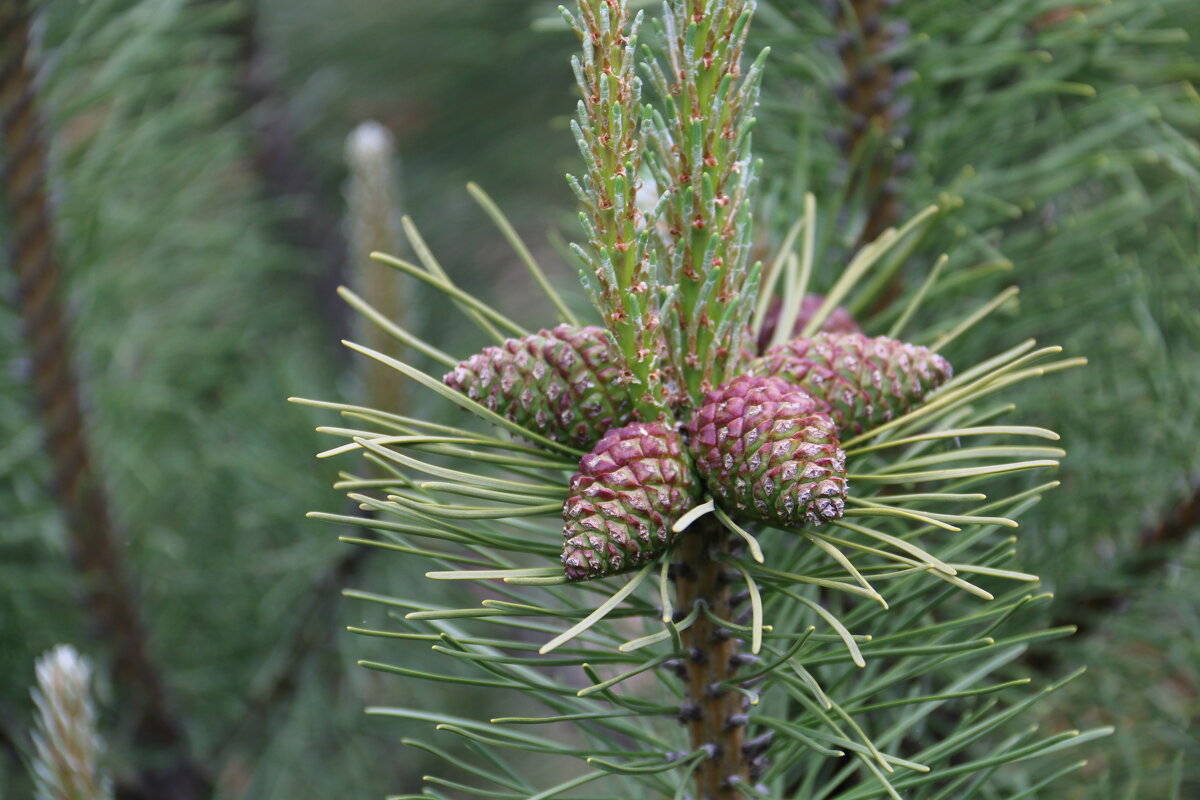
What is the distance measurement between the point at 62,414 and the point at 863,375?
2.49 ft

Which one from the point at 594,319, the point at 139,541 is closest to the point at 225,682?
the point at 139,541

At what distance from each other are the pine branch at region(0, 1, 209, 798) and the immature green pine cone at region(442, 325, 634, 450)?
607mm

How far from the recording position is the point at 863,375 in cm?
53

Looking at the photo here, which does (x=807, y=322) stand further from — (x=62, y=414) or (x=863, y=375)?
(x=62, y=414)

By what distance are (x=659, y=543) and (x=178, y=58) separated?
895 millimetres

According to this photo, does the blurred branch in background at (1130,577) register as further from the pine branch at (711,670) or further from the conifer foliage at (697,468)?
the pine branch at (711,670)

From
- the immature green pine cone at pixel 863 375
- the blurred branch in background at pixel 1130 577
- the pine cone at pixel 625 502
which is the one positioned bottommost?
the blurred branch in background at pixel 1130 577

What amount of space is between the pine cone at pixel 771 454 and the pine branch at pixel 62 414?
705 mm

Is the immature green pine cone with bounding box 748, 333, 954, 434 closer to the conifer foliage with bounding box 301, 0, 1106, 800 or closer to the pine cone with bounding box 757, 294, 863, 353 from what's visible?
the conifer foliage with bounding box 301, 0, 1106, 800

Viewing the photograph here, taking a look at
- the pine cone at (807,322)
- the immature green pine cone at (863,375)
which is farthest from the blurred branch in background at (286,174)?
the immature green pine cone at (863,375)

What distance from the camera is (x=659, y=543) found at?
19.0 inches

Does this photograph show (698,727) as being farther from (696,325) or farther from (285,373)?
(285,373)

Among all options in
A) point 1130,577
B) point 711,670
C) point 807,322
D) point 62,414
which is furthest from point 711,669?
point 62,414

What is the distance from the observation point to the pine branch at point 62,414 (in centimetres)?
92
